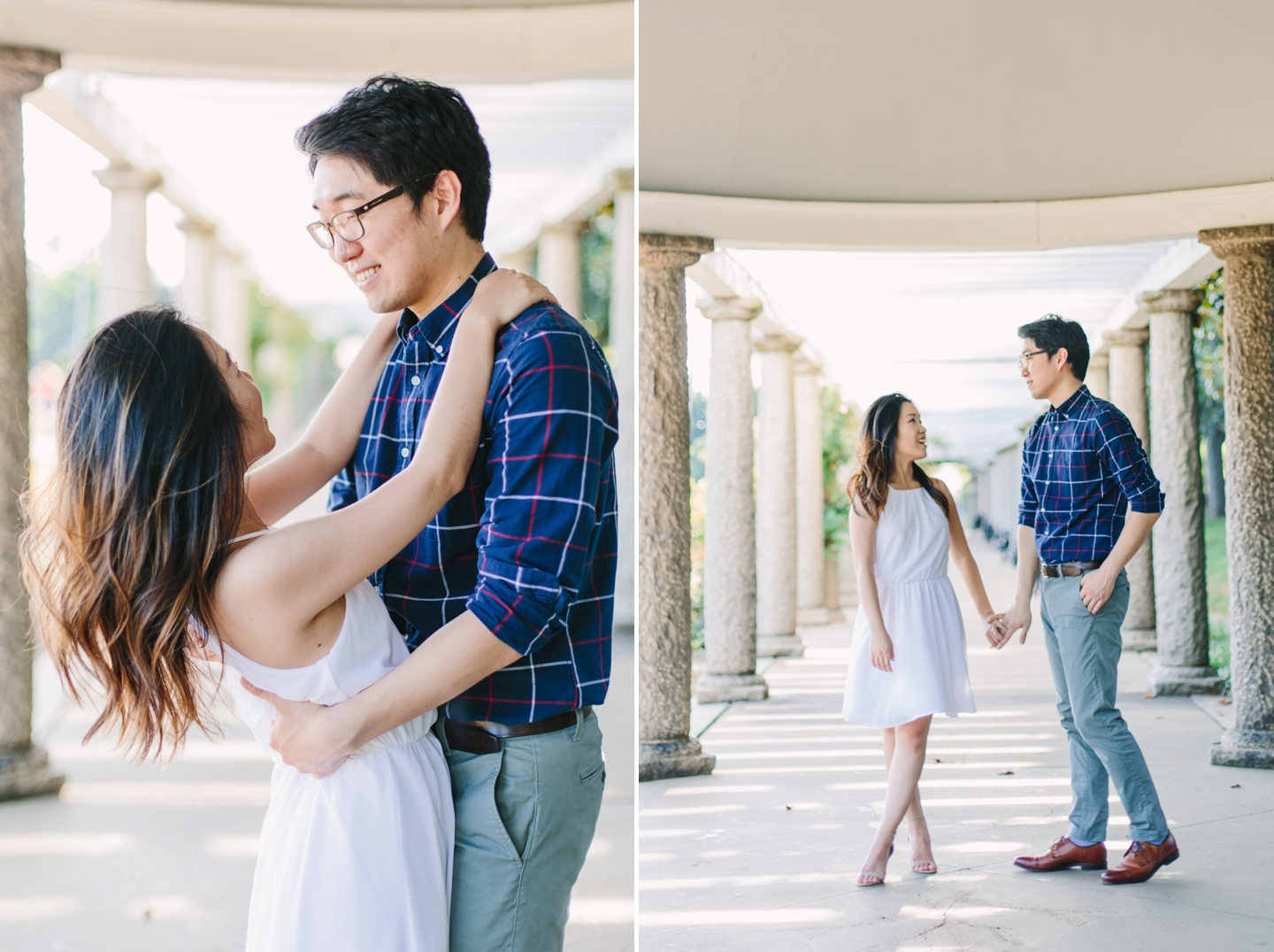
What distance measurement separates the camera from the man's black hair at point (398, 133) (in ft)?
5.35

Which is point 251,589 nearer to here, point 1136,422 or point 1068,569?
point 1068,569

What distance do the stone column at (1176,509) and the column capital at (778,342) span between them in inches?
43.4

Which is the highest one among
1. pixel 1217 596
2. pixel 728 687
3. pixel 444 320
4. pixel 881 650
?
pixel 444 320

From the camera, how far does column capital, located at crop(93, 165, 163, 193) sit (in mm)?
8883

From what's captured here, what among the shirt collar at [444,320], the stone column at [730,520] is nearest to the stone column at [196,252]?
the stone column at [730,520]

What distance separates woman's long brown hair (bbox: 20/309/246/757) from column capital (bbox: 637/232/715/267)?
2195 millimetres

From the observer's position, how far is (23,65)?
5645mm

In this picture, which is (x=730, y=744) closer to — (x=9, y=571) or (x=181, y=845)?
(x=181, y=845)

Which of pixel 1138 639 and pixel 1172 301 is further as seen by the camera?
pixel 1172 301

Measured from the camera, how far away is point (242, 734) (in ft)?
25.7

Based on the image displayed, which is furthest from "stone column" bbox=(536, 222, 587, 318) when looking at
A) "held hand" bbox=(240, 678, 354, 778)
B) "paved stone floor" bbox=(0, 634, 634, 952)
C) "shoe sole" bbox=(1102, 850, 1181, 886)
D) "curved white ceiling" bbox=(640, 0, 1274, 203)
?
"held hand" bbox=(240, 678, 354, 778)

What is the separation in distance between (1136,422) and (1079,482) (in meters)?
0.22

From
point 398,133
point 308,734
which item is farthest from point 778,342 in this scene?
point 308,734

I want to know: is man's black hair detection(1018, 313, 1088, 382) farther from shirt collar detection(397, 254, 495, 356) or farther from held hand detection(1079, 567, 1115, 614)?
shirt collar detection(397, 254, 495, 356)
